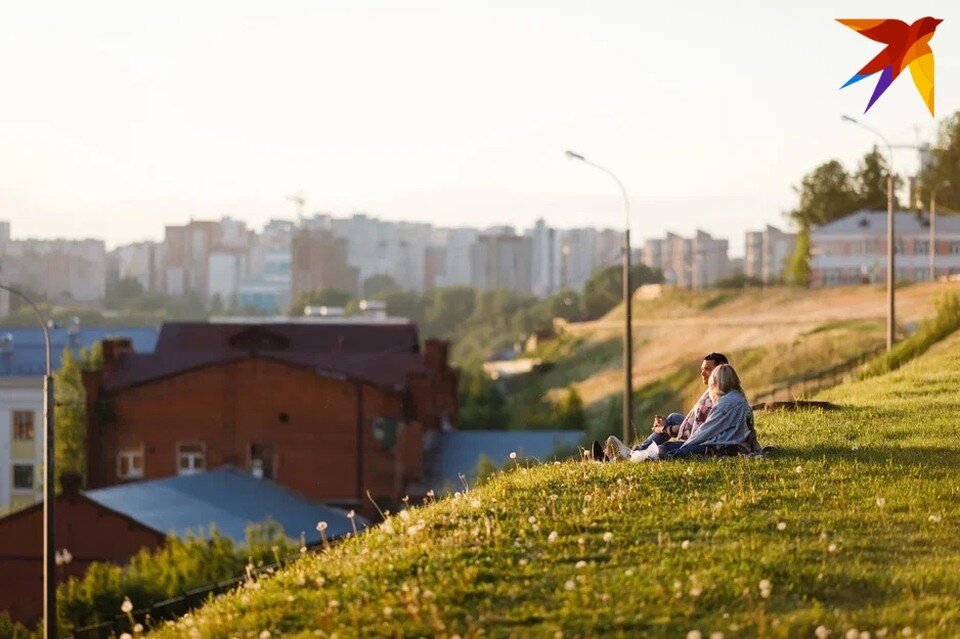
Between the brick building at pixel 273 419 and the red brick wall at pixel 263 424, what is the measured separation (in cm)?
3

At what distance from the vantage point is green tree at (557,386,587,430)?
76.7 metres

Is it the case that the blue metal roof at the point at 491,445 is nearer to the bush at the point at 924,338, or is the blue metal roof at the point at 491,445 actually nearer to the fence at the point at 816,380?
the fence at the point at 816,380

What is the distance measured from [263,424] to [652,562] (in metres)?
52.5

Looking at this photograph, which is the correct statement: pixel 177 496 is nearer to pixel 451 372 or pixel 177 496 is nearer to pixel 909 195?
pixel 451 372

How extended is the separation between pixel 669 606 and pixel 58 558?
30.5 meters

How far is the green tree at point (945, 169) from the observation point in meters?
98.2

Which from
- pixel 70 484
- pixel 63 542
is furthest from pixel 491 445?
pixel 63 542

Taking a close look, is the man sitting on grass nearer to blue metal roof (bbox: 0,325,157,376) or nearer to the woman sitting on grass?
the woman sitting on grass

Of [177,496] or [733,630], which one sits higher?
[733,630]

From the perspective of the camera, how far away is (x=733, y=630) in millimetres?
10641

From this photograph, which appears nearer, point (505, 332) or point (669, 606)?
point (669, 606)

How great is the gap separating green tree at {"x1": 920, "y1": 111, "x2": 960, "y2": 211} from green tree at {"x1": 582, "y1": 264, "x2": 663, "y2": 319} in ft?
162

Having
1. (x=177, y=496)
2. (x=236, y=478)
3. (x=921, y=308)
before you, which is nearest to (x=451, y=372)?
(x=921, y=308)

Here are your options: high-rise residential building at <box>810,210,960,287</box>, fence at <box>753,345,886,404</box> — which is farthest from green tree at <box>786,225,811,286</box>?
fence at <box>753,345,886,404</box>
